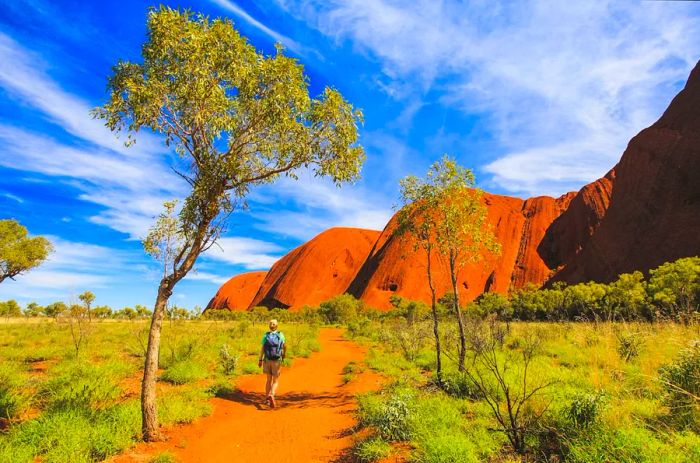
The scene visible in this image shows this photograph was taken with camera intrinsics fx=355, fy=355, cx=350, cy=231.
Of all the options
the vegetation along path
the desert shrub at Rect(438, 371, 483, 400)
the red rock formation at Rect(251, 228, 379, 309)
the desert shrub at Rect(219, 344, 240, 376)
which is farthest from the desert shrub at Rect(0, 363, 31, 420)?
the red rock formation at Rect(251, 228, 379, 309)

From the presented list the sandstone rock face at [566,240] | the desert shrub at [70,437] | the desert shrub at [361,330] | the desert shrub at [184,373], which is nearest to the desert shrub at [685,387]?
the sandstone rock face at [566,240]

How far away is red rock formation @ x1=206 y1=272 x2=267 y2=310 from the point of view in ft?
467

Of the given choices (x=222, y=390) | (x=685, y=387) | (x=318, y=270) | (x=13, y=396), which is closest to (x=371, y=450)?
(x=685, y=387)

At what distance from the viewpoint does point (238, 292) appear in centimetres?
15050

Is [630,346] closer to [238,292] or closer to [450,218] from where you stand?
[450,218]

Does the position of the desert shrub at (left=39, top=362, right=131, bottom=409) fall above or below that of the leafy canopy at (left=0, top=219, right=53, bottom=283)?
below

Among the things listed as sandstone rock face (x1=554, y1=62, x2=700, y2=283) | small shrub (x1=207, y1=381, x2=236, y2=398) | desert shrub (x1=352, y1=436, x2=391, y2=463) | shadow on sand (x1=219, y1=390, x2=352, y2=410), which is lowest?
shadow on sand (x1=219, y1=390, x2=352, y2=410)

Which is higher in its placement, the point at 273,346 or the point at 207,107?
the point at 207,107

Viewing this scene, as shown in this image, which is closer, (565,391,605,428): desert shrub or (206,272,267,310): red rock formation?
(565,391,605,428): desert shrub

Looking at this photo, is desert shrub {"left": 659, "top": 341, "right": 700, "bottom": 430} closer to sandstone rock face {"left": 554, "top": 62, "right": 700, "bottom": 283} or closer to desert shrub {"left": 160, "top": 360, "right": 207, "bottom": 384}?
desert shrub {"left": 160, "top": 360, "right": 207, "bottom": 384}

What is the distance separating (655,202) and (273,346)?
7121cm

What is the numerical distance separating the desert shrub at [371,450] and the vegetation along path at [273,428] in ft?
1.34

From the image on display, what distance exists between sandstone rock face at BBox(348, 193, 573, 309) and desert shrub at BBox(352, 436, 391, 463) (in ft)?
227

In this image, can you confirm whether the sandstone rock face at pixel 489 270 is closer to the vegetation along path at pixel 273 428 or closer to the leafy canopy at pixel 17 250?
the leafy canopy at pixel 17 250
